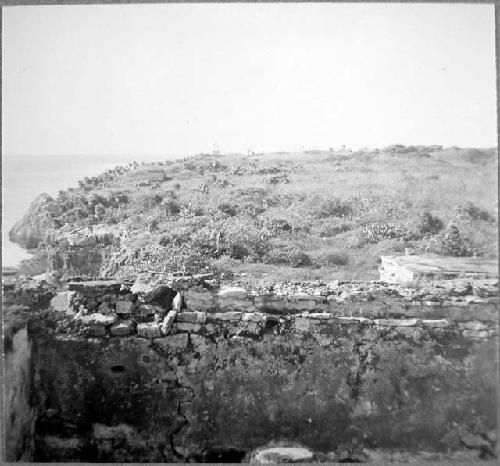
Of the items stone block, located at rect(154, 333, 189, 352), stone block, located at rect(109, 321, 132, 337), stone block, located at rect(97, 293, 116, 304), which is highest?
stone block, located at rect(97, 293, 116, 304)

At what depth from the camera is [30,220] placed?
372 cm

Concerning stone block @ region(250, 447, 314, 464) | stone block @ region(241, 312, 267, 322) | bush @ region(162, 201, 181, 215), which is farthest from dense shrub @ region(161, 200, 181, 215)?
stone block @ region(250, 447, 314, 464)

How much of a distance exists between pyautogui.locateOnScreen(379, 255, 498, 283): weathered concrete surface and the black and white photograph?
2 cm

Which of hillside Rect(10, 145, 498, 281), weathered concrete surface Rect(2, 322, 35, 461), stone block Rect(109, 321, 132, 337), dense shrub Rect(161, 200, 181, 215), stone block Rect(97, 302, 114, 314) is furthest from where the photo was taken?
dense shrub Rect(161, 200, 181, 215)

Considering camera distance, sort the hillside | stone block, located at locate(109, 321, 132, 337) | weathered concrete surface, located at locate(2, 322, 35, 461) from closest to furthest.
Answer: weathered concrete surface, located at locate(2, 322, 35, 461) → stone block, located at locate(109, 321, 132, 337) → the hillside

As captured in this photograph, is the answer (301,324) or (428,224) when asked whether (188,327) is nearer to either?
(301,324)

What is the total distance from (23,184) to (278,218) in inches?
85.1

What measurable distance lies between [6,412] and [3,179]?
1.84 meters

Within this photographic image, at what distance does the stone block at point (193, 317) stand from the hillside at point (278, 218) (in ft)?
1.30

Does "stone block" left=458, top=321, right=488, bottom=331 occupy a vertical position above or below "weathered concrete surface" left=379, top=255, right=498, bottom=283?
below

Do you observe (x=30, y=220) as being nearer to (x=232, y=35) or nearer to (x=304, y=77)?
(x=232, y=35)

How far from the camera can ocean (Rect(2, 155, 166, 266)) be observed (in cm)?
362

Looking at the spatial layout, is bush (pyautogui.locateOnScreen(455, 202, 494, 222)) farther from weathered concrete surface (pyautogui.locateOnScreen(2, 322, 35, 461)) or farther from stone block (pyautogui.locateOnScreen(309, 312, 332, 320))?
weathered concrete surface (pyautogui.locateOnScreen(2, 322, 35, 461))

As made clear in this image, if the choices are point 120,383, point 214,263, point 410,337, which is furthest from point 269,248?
point 120,383
